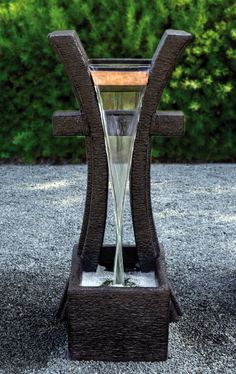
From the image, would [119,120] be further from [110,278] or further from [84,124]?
[110,278]

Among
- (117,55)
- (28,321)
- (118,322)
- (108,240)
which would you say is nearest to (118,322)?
(118,322)

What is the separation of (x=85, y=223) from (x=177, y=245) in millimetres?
1306

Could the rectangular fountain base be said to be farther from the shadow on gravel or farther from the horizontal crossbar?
the horizontal crossbar

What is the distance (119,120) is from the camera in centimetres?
254

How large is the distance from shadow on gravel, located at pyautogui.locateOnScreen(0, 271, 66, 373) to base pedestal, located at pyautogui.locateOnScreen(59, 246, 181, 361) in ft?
0.62

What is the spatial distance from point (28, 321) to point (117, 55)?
3.33 meters

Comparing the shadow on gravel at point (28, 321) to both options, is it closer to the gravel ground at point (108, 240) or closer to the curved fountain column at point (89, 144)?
the gravel ground at point (108, 240)

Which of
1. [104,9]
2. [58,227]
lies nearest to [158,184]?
[58,227]

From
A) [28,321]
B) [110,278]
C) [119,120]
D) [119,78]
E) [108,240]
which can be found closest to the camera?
[119,78]

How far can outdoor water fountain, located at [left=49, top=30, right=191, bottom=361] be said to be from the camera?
2.49 metres

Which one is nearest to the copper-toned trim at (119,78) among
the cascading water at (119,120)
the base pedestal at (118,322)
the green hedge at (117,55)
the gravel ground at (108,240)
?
the cascading water at (119,120)

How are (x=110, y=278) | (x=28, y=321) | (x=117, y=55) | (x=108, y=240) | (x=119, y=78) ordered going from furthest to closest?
(x=117, y=55), (x=108, y=240), (x=28, y=321), (x=110, y=278), (x=119, y=78)

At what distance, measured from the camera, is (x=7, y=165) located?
19.8 ft

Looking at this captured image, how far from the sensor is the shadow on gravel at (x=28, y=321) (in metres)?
2.63
